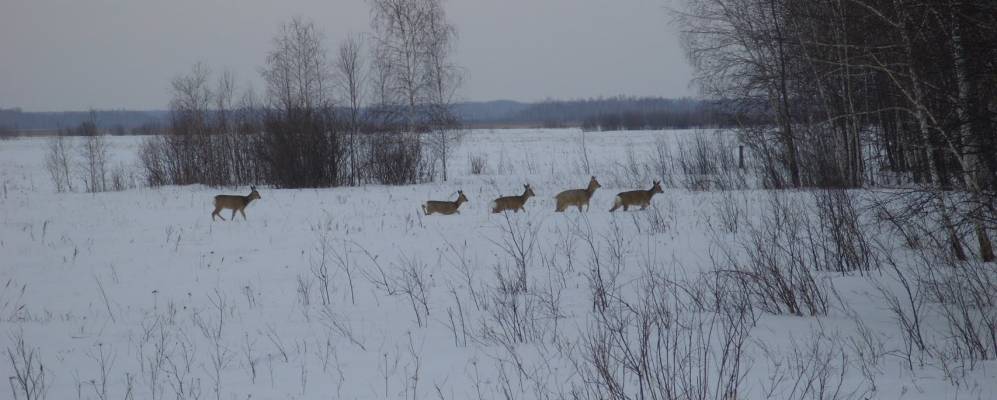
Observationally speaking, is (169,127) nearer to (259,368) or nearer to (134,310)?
(134,310)

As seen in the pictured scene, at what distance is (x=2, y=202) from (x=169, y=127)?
11.1 meters

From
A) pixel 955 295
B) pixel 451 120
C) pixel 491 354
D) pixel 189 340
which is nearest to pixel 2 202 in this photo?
pixel 451 120

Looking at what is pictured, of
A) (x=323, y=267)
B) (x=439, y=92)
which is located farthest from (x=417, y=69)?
(x=323, y=267)

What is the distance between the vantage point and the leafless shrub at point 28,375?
4.43m

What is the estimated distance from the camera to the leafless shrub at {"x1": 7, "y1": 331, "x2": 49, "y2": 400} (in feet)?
Answer: 14.5

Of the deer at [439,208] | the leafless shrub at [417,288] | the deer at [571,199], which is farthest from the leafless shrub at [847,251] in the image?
the deer at [439,208]

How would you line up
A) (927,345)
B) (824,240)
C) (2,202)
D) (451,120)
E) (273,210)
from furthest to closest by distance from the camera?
(451,120)
(2,202)
(273,210)
(824,240)
(927,345)

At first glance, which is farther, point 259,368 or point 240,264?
point 240,264

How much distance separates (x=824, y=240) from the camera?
7531 mm

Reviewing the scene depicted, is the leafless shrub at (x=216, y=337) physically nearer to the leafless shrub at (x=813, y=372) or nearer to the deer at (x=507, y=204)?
the leafless shrub at (x=813, y=372)

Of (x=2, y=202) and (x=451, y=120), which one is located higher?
(x=451, y=120)

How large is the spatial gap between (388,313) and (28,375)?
3.05 meters

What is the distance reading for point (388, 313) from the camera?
6586 mm

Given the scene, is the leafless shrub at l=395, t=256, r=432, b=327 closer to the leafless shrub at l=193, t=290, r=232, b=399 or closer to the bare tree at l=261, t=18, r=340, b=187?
the leafless shrub at l=193, t=290, r=232, b=399
